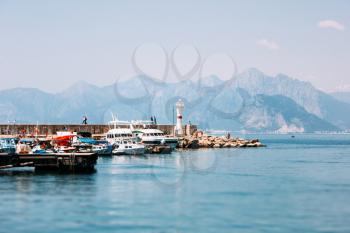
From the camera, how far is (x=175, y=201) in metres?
50.9

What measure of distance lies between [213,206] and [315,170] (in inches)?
1512

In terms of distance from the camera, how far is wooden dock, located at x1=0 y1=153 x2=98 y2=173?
242ft

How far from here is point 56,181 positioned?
209ft

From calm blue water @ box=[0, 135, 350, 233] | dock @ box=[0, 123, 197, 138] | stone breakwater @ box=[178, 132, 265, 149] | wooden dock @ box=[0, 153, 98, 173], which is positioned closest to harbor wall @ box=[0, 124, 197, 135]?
dock @ box=[0, 123, 197, 138]

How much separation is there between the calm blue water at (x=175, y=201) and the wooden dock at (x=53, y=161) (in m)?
1.41

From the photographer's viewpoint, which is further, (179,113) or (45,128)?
(179,113)

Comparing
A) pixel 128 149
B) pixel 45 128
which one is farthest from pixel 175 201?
pixel 45 128

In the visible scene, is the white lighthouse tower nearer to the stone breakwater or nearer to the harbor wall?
the stone breakwater

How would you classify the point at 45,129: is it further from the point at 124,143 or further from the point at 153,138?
the point at 124,143

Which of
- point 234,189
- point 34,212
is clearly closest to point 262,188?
point 234,189

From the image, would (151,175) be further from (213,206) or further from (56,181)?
(213,206)

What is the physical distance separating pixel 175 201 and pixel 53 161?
27.5 metres

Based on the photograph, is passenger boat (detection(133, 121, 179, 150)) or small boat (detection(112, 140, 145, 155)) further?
passenger boat (detection(133, 121, 179, 150))

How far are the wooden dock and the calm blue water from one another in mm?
1412
